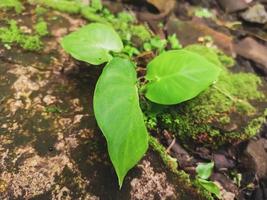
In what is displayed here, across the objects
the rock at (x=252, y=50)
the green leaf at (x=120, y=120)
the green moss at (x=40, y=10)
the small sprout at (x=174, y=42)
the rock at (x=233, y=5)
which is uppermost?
the green leaf at (x=120, y=120)

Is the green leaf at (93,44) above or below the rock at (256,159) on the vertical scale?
above

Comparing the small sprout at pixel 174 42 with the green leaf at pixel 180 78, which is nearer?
the green leaf at pixel 180 78

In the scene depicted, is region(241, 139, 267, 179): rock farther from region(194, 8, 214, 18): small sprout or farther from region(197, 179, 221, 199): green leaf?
region(194, 8, 214, 18): small sprout

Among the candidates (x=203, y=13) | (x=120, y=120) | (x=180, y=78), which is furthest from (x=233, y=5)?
(x=120, y=120)

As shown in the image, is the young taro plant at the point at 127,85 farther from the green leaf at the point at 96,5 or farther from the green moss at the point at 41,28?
the green leaf at the point at 96,5

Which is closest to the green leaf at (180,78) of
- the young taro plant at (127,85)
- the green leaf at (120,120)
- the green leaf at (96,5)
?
the young taro plant at (127,85)

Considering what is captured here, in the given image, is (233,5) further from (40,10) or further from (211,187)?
(211,187)
